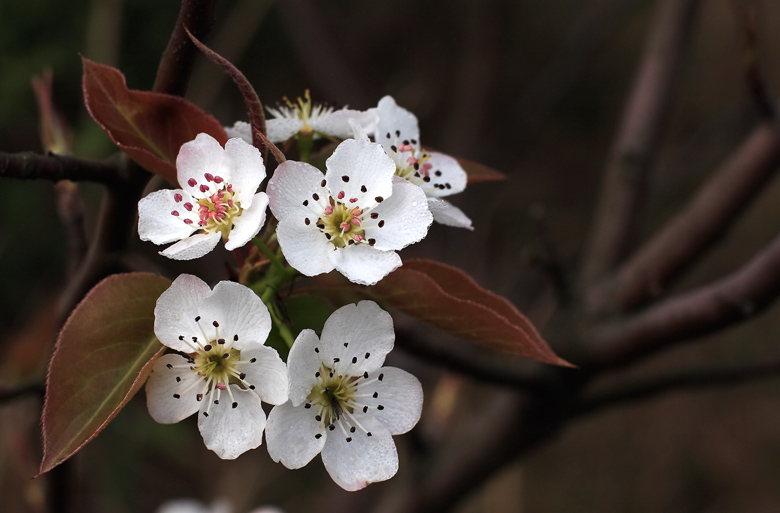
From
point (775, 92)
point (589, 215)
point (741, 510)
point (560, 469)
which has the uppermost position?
point (775, 92)

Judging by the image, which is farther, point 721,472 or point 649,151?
point 721,472

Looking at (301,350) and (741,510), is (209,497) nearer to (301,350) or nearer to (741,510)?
(741,510)

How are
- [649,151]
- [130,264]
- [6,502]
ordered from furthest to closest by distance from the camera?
1. [6,502]
2. [649,151]
3. [130,264]

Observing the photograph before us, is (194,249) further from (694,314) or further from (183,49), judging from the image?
(694,314)

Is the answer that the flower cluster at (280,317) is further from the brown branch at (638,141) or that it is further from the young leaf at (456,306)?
the brown branch at (638,141)

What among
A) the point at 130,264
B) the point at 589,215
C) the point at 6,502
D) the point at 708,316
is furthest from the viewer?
the point at 589,215

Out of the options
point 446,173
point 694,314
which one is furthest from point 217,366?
point 694,314

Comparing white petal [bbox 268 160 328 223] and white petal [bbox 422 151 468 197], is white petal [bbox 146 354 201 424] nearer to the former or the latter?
Answer: white petal [bbox 268 160 328 223]

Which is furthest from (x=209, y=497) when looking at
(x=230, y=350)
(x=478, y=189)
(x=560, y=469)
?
(x=230, y=350)
